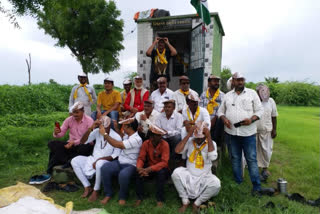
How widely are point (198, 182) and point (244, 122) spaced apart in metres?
1.40

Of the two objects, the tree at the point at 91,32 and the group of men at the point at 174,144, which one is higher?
the tree at the point at 91,32

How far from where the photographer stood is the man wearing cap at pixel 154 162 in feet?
12.7

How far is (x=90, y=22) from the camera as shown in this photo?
18.8 meters

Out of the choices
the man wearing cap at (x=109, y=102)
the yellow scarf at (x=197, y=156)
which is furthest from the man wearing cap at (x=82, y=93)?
the yellow scarf at (x=197, y=156)

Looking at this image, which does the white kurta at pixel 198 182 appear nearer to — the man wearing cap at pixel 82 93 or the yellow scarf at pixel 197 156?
the yellow scarf at pixel 197 156

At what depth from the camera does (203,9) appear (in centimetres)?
708

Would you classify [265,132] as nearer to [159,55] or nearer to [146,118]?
[146,118]

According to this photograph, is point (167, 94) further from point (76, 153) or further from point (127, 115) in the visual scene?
point (76, 153)

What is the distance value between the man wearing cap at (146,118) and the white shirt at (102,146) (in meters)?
0.56

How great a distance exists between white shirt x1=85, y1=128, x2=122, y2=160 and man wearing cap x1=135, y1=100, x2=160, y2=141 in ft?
1.83

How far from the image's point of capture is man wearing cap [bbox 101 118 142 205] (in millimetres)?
3910

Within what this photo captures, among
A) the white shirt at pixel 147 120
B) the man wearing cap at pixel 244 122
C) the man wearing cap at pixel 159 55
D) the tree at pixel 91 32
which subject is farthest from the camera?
the tree at pixel 91 32

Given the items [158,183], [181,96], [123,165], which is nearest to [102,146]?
→ [123,165]

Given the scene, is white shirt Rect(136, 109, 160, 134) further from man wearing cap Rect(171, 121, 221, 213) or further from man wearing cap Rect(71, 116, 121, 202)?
man wearing cap Rect(171, 121, 221, 213)
